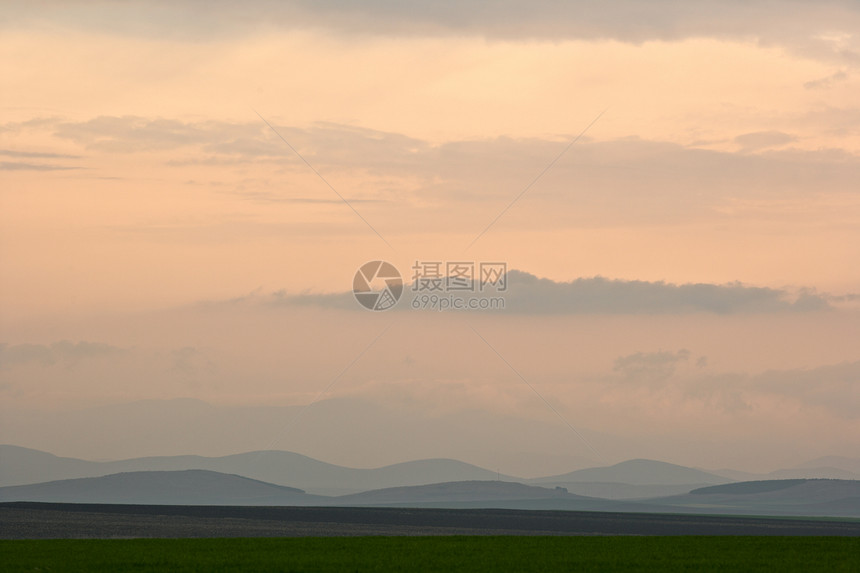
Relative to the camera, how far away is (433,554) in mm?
71625

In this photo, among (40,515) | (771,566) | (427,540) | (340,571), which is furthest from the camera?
(40,515)

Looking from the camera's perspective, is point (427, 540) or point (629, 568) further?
point (427, 540)

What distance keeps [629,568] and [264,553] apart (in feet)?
75.6

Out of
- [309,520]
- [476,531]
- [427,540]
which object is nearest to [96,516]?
[309,520]

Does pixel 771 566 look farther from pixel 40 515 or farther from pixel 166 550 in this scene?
pixel 40 515

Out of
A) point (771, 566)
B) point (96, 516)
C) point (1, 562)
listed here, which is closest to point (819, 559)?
point (771, 566)

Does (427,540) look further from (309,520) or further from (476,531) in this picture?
(309,520)

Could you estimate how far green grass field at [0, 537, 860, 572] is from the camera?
63.2m

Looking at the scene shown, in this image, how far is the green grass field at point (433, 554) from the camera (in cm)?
6322

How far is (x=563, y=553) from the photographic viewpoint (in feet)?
243

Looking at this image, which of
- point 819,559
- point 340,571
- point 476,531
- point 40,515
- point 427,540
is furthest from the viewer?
point 40,515

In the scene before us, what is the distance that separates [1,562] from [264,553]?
51.6 ft

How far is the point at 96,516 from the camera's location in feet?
409

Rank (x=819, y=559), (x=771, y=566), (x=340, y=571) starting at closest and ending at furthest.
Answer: (x=340, y=571), (x=771, y=566), (x=819, y=559)
